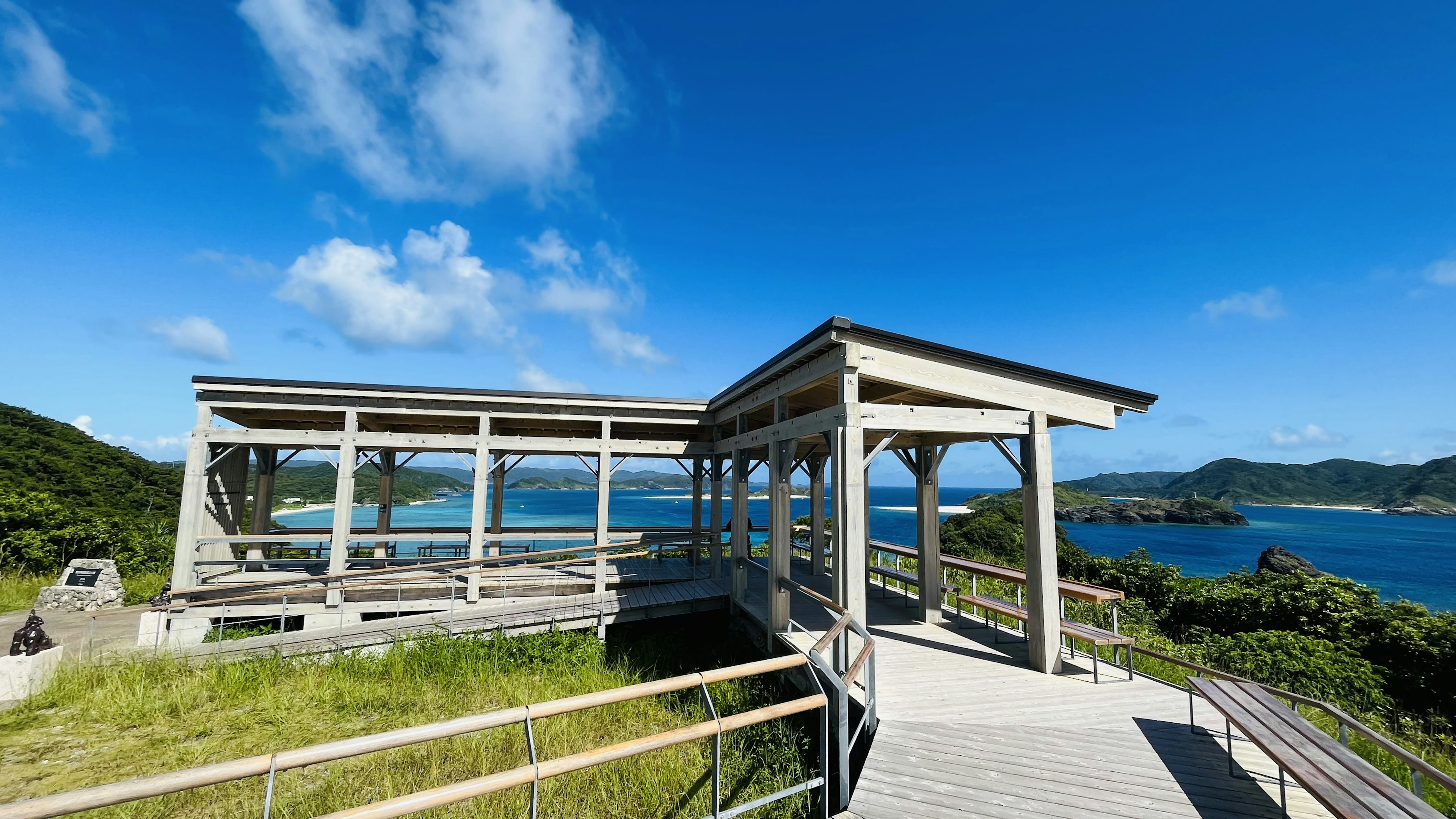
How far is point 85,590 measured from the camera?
1087cm

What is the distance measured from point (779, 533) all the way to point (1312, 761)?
506 cm

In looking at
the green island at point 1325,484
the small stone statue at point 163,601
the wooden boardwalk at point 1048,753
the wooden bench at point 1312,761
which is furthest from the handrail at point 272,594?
the green island at point 1325,484

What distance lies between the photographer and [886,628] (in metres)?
8.41

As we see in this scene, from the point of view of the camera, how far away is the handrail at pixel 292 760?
2.06m

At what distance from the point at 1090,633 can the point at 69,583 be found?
17.7 metres

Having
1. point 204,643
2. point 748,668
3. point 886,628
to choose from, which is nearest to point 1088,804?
point 748,668

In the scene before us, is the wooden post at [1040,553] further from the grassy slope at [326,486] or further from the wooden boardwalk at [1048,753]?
the grassy slope at [326,486]

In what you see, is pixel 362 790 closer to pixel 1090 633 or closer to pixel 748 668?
pixel 748 668

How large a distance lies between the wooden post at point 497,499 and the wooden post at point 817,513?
673 centimetres

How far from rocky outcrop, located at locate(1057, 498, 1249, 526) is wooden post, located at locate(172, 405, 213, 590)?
317 ft

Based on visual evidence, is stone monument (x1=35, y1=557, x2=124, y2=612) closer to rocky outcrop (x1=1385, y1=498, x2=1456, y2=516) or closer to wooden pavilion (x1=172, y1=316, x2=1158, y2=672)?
wooden pavilion (x1=172, y1=316, x2=1158, y2=672)

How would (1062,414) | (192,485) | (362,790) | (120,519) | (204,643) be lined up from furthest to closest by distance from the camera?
1. (120,519)
2. (192,485)
3. (204,643)
4. (1062,414)
5. (362,790)

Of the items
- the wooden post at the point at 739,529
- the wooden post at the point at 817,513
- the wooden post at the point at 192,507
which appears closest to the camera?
the wooden post at the point at 739,529

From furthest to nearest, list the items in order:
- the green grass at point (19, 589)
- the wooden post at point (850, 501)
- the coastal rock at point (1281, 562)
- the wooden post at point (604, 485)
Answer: the coastal rock at point (1281, 562) → the wooden post at point (604, 485) → the green grass at point (19, 589) → the wooden post at point (850, 501)
